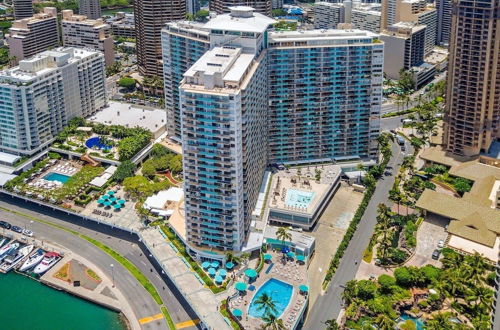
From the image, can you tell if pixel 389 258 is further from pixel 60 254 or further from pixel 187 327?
pixel 60 254

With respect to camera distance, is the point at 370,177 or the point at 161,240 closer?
the point at 161,240

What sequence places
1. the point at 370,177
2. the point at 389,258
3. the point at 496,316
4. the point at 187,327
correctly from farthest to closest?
the point at 370,177 < the point at 389,258 < the point at 187,327 < the point at 496,316

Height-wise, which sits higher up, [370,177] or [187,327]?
[370,177]

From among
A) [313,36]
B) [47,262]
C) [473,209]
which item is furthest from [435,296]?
[47,262]

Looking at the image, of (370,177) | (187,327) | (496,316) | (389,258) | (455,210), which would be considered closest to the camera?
(496,316)

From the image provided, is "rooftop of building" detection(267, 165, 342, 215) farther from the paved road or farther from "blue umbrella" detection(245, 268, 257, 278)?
"blue umbrella" detection(245, 268, 257, 278)

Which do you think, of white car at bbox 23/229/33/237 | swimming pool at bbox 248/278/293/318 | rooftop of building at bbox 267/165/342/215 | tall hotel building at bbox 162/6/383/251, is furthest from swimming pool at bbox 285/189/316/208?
white car at bbox 23/229/33/237

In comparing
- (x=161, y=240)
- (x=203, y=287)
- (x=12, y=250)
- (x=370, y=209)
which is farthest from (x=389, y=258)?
(x=12, y=250)
